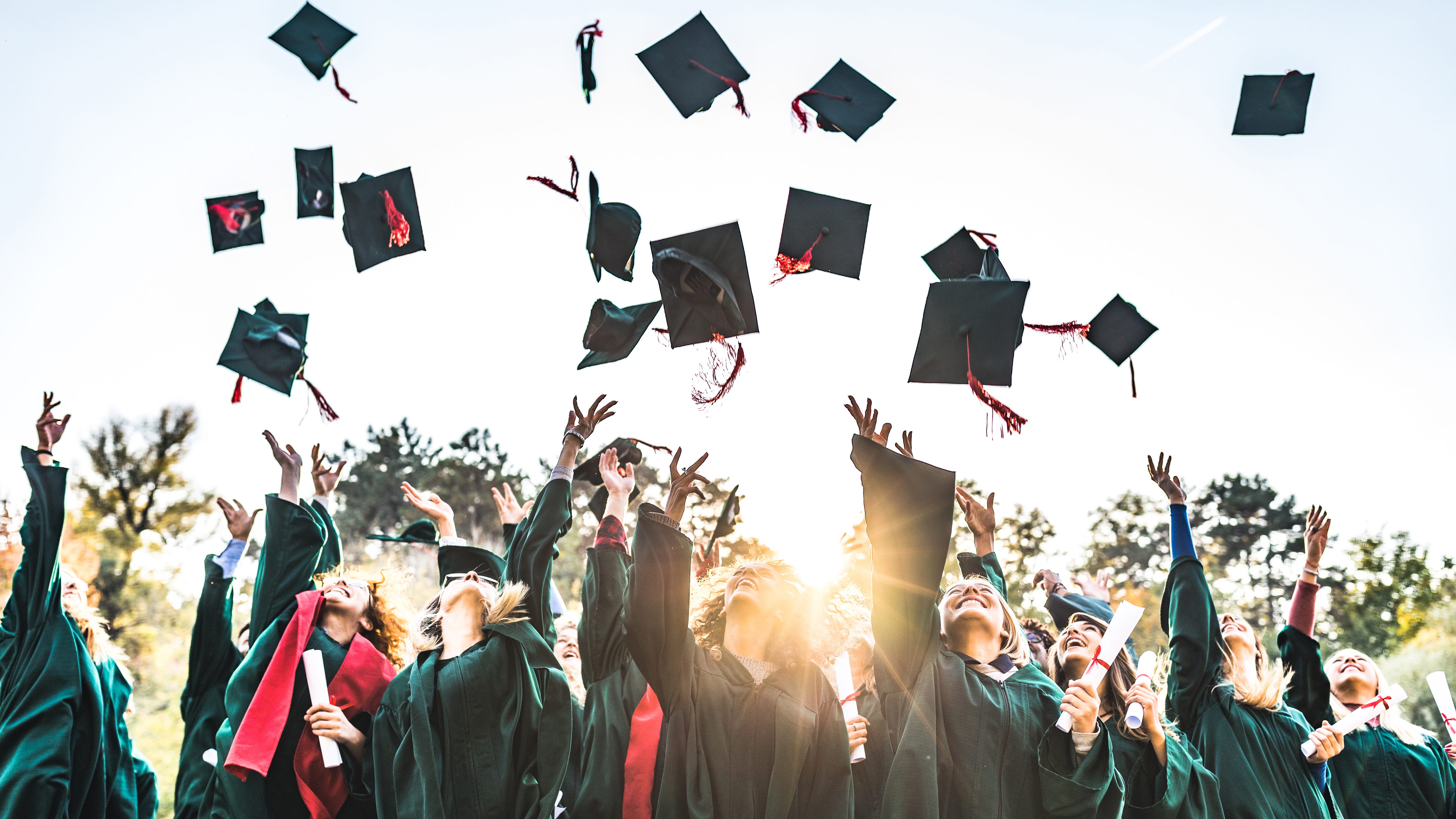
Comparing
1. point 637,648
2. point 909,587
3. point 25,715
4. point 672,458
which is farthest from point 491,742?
point 25,715

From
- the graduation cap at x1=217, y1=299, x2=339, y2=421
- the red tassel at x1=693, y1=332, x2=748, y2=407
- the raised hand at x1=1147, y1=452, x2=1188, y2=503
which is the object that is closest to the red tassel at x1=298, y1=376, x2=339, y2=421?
the graduation cap at x1=217, y1=299, x2=339, y2=421

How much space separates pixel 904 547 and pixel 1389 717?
3.72 m

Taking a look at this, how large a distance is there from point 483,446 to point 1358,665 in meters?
22.2

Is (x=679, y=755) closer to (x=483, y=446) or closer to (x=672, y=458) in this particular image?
(x=672, y=458)

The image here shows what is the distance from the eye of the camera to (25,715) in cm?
461

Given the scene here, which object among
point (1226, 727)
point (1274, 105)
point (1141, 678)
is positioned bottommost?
point (1226, 727)

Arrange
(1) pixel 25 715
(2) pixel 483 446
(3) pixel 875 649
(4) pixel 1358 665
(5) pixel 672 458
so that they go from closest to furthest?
(3) pixel 875 649 → (5) pixel 672 458 → (1) pixel 25 715 → (4) pixel 1358 665 → (2) pixel 483 446

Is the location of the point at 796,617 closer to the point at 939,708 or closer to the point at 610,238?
the point at 939,708

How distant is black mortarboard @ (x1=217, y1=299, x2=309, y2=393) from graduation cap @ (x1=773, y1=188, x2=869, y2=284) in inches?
123

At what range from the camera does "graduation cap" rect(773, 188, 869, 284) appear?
550 cm

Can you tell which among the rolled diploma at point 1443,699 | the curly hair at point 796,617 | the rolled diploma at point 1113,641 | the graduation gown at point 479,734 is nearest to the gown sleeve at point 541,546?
the graduation gown at point 479,734

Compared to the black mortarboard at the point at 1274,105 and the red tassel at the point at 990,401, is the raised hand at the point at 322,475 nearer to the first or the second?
the red tassel at the point at 990,401

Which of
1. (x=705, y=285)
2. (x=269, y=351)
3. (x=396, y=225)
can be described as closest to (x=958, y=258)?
(x=705, y=285)

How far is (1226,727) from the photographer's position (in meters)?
4.45
